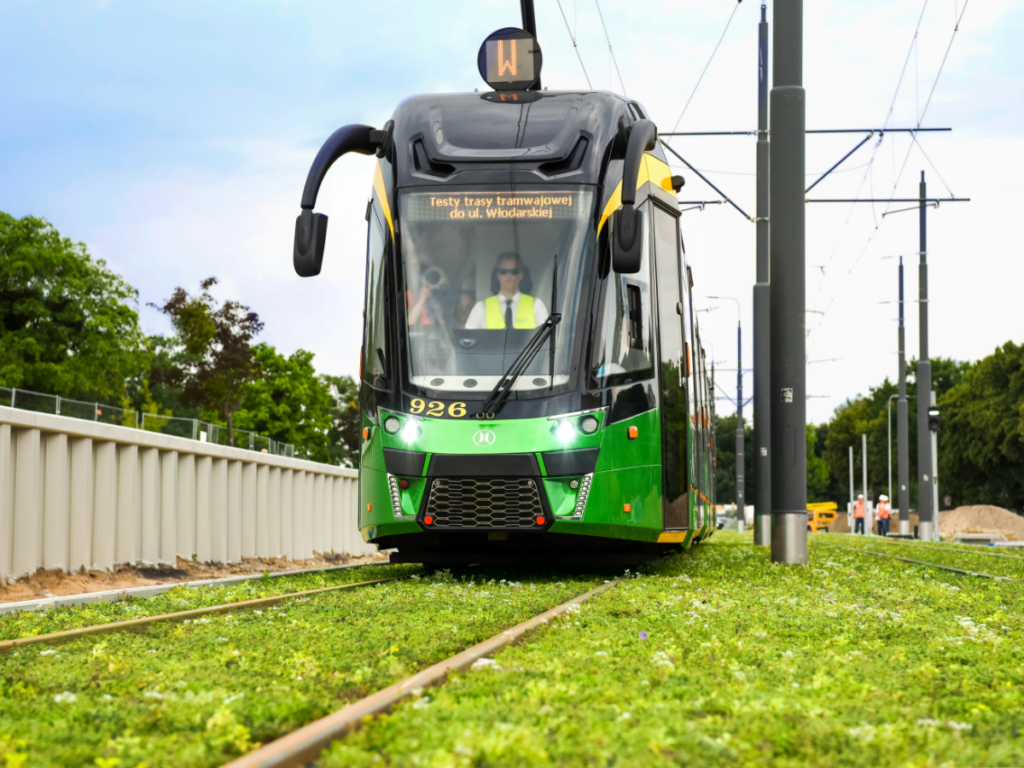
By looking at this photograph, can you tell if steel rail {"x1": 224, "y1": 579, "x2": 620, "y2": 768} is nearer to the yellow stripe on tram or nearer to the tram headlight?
the tram headlight

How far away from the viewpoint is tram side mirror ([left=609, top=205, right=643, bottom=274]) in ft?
32.9

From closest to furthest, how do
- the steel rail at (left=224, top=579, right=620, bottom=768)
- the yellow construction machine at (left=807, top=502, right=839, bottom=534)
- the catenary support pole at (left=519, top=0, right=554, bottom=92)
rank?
the steel rail at (left=224, top=579, right=620, bottom=768), the catenary support pole at (left=519, top=0, right=554, bottom=92), the yellow construction machine at (left=807, top=502, right=839, bottom=534)

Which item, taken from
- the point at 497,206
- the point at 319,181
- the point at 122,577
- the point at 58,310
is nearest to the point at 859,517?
the point at 58,310

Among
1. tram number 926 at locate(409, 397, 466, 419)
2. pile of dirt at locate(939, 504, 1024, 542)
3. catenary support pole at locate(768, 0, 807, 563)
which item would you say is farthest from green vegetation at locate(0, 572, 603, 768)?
pile of dirt at locate(939, 504, 1024, 542)

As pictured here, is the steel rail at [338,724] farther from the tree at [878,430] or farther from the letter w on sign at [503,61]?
the tree at [878,430]

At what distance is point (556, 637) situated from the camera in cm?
610

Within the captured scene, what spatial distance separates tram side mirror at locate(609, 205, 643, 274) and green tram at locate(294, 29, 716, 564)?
16 millimetres

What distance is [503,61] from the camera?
1248 centimetres

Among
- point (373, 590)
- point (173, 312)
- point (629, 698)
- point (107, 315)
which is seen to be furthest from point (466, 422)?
point (107, 315)

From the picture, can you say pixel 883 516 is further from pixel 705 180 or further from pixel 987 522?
pixel 705 180

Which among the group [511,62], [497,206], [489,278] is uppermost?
[511,62]

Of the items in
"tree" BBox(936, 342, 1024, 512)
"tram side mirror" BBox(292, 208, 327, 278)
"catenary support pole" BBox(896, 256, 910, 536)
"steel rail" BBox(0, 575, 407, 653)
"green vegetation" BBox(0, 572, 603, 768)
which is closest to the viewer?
"green vegetation" BBox(0, 572, 603, 768)

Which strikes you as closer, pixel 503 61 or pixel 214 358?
pixel 503 61

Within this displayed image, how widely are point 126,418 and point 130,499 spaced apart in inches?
64.5
